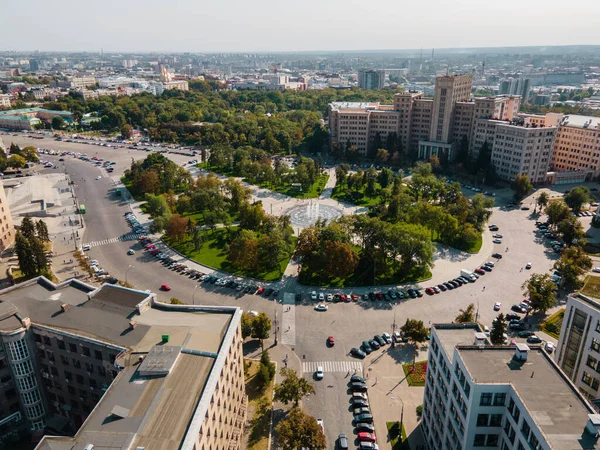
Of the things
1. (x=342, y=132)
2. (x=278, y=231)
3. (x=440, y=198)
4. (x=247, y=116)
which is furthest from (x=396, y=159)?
(x=247, y=116)

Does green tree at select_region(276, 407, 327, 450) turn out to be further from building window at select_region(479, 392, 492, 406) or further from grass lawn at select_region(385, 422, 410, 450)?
building window at select_region(479, 392, 492, 406)

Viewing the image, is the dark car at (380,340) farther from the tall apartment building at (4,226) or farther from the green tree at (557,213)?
the tall apartment building at (4,226)

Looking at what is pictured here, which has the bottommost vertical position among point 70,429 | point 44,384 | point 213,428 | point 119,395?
point 70,429

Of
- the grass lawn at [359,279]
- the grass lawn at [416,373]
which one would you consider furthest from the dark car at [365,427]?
the grass lawn at [359,279]

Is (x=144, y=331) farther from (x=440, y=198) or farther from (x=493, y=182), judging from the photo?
(x=493, y=182)

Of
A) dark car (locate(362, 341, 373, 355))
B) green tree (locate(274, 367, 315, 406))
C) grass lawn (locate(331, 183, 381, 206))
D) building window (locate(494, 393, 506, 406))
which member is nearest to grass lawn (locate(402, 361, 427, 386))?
dark car (locate(362, 341, 373, 355))

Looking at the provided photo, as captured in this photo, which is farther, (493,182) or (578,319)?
(493,182)
